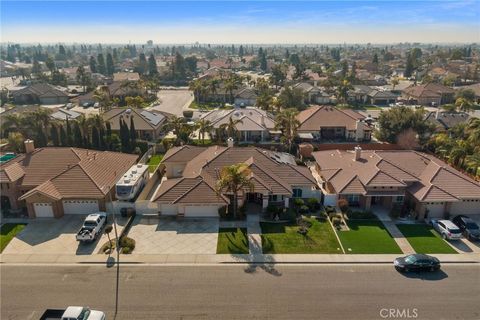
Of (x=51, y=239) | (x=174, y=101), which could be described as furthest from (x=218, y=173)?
(x=174, y=101)

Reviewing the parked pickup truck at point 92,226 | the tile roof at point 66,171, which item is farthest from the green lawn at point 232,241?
the tile roof at point 66,171

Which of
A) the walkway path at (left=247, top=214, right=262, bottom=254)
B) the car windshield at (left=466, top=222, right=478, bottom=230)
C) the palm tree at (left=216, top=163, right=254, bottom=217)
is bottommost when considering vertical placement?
the walkway path at (left=247, top=214, right=262, bottom=254)

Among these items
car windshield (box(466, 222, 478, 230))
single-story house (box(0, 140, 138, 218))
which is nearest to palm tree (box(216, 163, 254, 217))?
single-story house (box(0, 140, 138, 218))

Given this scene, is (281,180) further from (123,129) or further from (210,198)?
(123,129)

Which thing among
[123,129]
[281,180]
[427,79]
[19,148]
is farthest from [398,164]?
[427,79]

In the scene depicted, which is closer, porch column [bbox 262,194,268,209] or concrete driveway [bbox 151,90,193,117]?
porch column [bbox 262,194,268,209]

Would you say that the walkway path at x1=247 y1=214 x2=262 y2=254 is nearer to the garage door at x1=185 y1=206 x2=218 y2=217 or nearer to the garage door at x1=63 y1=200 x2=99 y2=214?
the garage door at x1=185 y1=206 x2=218 y2=217

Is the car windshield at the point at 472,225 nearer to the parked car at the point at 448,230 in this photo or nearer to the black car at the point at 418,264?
the parked car at the point at 448,230
